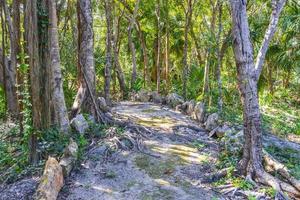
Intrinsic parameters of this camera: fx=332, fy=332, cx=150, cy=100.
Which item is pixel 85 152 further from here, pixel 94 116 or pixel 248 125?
pixel 248 125

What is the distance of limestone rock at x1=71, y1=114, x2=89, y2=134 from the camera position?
6.92 meters

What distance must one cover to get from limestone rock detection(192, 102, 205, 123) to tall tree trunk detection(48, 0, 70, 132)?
427cm

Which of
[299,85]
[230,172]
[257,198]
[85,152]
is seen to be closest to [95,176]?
[85,152]

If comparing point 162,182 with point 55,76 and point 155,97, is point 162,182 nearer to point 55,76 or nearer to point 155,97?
point 55,76

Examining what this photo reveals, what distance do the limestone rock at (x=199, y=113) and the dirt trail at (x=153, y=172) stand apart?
1684mm

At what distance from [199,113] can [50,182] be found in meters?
5.89

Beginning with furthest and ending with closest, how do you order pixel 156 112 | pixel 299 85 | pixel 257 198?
pixel 299 85 → pixel 156 112 → pixel 257 198

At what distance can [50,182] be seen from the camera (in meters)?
4.61

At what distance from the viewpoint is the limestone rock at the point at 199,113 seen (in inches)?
378

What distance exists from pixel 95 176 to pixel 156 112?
17.5 ft

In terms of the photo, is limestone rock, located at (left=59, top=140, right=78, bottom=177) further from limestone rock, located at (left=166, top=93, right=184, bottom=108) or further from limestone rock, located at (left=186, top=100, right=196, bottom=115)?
limestone rock, located at (left=166, top=93, right=184, bottom=108)

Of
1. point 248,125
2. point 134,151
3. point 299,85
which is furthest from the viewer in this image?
point 299,85

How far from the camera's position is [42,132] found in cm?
618

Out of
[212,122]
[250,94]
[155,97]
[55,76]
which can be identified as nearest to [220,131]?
[212,122]
